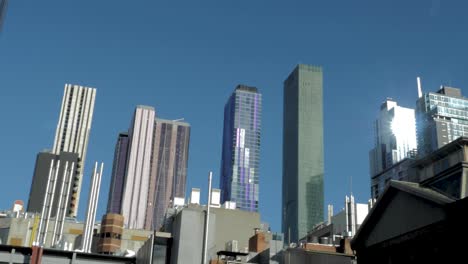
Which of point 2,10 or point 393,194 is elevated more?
point 2,10

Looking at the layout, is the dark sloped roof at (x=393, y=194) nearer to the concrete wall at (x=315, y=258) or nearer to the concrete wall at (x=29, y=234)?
the concrete wall at (x=315, y=258)

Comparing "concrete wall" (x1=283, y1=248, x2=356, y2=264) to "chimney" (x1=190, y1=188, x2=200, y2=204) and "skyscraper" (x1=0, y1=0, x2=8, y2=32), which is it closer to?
"chimney" (x1=190, y1=188, x2=200, y2=204)

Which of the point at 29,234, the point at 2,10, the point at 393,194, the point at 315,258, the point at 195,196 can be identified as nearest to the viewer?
the point at 393,194

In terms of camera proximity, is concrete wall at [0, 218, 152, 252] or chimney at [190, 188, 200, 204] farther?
chimney at [190, 188, 200, 204]

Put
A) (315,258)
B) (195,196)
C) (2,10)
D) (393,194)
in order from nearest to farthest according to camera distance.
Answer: (393,194), (315,258), (195,196), (2,10)

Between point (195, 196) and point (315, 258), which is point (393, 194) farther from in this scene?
point (195, 196)

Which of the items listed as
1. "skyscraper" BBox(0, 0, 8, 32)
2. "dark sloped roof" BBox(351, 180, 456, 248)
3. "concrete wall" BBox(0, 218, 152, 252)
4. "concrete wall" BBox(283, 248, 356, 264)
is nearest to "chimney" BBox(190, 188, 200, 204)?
"concrete wall" BBox(0, 218, 152, 252)

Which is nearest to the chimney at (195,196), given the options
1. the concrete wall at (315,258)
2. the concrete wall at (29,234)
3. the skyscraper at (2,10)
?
the concrete wall at (29,234)

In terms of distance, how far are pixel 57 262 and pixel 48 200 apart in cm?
4234

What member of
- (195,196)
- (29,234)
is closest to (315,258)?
(195,196)

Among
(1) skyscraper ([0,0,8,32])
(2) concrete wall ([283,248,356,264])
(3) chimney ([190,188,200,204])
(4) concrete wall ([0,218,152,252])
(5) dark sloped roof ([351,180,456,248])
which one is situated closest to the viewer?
(5) dark sloped roof ([351,180,456,248])

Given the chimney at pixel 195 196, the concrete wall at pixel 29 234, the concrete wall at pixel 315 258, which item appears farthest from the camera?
the chimney at pixel 195 196

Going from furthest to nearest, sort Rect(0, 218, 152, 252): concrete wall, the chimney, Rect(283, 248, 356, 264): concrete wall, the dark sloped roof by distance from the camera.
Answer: the chimney
Rect(0, 218, 152, 252): concrete wall
Rect(283, 248, 356, 264): concrete wall
the dark sloped roof

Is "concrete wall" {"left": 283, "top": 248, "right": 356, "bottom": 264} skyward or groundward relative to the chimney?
groundward
